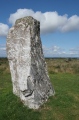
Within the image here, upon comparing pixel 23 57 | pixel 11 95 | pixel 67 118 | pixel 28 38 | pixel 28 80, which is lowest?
pixel 67 118

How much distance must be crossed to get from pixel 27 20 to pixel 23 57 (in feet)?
7.32

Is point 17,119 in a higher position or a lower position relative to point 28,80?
lower

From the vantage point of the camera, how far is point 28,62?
1455cm

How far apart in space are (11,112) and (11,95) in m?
2.10

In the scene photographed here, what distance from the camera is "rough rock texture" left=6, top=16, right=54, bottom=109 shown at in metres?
14.5

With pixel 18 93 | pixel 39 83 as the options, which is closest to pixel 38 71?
pixel 39 83

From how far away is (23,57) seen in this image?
14.7 meters

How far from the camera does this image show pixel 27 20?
15.0m

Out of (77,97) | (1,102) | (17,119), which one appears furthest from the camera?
(77,97)

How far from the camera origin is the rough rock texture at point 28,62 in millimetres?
14547

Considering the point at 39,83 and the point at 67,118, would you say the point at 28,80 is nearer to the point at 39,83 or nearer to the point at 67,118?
the point at 39,83

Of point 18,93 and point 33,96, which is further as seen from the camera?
point 18,93

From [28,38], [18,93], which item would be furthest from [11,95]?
[28,38]

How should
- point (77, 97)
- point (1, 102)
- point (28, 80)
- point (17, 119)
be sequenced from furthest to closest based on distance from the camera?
→ point (77, 97) → point (1, 102) → point (28, 80) → point (17, 119)
